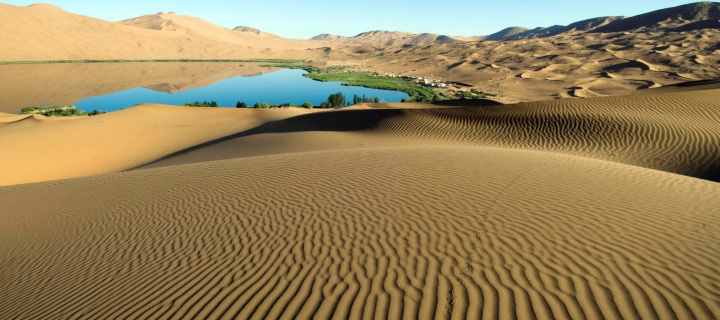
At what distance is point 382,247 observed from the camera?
4.55m

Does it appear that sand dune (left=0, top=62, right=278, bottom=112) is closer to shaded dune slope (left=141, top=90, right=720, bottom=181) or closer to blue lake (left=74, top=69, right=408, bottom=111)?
blue lake (left=74, top=69, right=408, bottom=111)

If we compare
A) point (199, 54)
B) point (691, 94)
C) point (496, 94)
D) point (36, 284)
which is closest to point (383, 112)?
point (691, 94)

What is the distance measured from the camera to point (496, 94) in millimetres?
50906

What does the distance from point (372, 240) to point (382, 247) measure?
0.85ft

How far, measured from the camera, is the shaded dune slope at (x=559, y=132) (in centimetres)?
1303

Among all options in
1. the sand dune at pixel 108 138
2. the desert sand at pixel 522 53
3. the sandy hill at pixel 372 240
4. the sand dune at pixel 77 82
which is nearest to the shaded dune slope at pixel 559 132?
the sandy hill at pixel 372 240

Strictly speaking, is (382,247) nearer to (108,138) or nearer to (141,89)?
(108,138)

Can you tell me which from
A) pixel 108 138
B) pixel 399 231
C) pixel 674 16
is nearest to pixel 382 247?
pixel 399 231

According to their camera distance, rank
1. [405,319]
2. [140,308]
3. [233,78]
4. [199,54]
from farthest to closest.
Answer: [199,54]
[233,78]
[140,308]
[405,319]

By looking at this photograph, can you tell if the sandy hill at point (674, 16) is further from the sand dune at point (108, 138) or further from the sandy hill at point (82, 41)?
the sandy hill at point (82, 41)

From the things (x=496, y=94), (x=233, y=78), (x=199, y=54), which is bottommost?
(x=496, y=94)

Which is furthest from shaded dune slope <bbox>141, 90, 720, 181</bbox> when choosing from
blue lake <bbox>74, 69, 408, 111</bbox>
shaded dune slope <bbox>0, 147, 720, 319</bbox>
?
blue lake <bbox>74, 69, 408, 111</bbox>

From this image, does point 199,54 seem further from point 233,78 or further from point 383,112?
point 383,112

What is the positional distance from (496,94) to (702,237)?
49.9m
